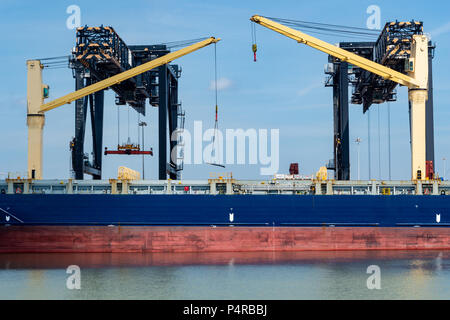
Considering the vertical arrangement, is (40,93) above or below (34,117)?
above

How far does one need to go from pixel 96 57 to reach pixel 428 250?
2227 centimetres

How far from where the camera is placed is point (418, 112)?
3634 cm

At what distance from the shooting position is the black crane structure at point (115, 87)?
3625 centimetres

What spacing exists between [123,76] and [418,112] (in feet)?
58.7

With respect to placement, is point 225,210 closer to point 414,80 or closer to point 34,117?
point 34,117

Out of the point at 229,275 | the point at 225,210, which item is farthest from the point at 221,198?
the point at 229,275

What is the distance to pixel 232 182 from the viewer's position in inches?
1395

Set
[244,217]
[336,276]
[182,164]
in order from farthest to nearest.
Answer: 1. [182,164]
2. [244,217]
3. [336,276]

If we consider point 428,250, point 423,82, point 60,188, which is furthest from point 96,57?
point 428,250

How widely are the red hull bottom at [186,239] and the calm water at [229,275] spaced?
0.59 m

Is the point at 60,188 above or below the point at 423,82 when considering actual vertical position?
below

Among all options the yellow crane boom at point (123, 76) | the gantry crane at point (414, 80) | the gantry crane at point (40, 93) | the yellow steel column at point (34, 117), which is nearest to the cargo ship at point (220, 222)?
the gantry crane at point (414, 80)

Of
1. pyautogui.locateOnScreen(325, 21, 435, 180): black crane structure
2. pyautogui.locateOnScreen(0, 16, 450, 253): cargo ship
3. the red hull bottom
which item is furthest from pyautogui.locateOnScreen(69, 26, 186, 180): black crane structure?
pyautogui.locateOnScreen(325, 21, 435, 180): black crane structure

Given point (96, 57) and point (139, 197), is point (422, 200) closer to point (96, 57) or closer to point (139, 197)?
point (139, 197)
